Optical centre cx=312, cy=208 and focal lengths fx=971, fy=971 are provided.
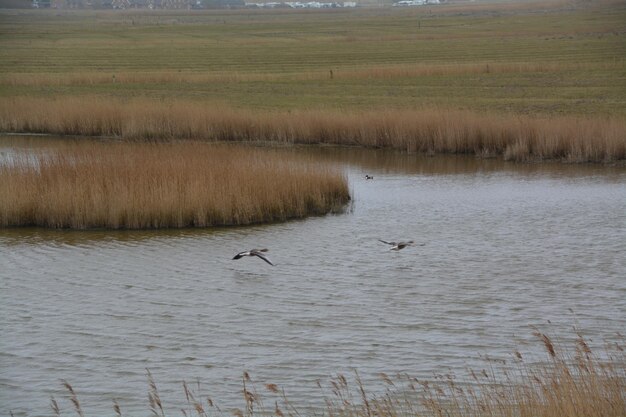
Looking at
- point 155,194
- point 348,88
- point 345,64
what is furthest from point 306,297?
point 345,64

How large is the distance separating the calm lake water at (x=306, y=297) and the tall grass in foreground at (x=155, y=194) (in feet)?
1.18

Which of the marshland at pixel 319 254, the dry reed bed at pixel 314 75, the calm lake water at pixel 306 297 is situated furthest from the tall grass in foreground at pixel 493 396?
the dry reed bed at pixel 314 75

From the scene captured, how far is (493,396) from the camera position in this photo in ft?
24.3

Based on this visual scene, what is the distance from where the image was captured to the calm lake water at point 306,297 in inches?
360

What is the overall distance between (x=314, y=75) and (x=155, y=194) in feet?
89.4

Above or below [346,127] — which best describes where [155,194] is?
above

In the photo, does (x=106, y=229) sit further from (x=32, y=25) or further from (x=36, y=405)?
(x=32, y=25)

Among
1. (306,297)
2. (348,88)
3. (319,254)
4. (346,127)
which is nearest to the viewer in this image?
(306,297)

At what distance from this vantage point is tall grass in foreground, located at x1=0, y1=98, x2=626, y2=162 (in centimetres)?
2361

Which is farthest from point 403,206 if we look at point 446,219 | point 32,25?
point 32,25

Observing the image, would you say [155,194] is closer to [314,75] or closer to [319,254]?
[319,254]

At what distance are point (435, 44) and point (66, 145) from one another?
1572 inches

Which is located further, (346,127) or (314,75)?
(314,75)

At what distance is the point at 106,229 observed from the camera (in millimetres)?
16766
